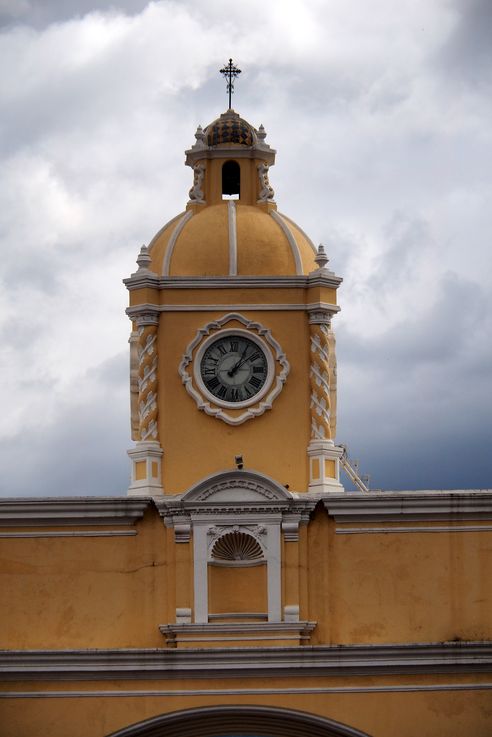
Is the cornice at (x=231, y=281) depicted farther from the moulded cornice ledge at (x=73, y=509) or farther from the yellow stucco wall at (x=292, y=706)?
the yellow stucco wall at (x=292, y=706)

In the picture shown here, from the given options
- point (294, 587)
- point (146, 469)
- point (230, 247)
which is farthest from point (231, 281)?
point (294, 587)

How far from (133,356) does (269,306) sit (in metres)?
2.44

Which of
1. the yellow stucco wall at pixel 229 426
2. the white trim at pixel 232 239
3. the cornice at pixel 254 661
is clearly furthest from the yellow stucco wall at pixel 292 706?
the white trim at pixel 232 239

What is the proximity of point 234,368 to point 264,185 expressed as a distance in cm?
353

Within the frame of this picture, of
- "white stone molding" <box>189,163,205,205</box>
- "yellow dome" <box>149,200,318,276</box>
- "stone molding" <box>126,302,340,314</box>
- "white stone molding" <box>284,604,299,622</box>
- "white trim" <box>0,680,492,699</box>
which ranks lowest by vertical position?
"white trim" <box>0,680,492,699</box>

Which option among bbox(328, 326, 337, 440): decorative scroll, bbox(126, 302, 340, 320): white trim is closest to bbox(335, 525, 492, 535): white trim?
bbox(328, 326, 337, 440): decorative scroll

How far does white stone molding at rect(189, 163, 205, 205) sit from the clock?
2.78 m

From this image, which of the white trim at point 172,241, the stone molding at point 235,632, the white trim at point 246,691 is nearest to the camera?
the white trim at point 246,691

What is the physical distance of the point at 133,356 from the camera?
3928 cm

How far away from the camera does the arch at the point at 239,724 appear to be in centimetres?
3625

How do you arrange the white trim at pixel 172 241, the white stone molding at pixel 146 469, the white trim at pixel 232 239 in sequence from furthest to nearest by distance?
the white trim at pixel 172 241, the white trim at pixel 232 239, the white stone molding at pixel 146 469

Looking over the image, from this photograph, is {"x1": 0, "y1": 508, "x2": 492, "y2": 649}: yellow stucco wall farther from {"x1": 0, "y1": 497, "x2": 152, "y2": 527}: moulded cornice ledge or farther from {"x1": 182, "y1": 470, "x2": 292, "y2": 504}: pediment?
{"x1": 182, "y1": 470, "x2": 292, "y2": 504}: pediment

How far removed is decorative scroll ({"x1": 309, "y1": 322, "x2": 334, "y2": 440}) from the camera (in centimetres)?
3900

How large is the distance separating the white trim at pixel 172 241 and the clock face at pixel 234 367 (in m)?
1.59
